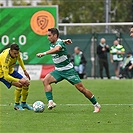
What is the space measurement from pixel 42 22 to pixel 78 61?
2.99m

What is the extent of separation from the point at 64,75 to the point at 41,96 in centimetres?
510

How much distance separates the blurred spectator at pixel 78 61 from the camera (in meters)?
31.8

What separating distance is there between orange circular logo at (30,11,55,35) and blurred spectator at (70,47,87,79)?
2.18 meters

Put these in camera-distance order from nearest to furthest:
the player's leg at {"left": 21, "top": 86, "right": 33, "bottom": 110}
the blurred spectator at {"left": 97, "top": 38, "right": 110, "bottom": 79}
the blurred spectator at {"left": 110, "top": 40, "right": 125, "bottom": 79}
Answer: the player's leg at {"left": 21, "top": 86, "right": 33, "bottom": 110}
the blurred spectator at {"left": 110, "top": 40, "right": 125, "bottom": 79}
the blurred spectator at {"left": 97, "top": 38, "right": 110, "bottom": 79}

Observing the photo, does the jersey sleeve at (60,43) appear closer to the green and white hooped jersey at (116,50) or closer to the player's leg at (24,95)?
the player's leg at (24,95)

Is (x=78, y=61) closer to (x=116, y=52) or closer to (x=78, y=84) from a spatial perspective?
(x=116, y=52)

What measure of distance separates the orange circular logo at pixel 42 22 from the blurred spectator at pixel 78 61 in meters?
2.18

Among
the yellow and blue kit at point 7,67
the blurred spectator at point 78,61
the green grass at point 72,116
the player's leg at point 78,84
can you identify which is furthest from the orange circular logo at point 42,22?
the player's leg at point 78,84

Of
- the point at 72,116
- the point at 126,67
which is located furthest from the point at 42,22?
the point at 72,116

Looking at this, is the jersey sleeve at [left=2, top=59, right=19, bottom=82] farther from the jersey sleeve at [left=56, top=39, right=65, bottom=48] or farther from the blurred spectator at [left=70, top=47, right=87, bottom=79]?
the blurred spectator at [left=70, top=47, right=87, bottom=79]

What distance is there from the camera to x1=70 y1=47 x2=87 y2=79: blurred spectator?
31.8m

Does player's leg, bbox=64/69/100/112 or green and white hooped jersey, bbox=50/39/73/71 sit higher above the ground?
green and white hooped jersey, bbox=50/39/73/71

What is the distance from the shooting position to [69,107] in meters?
16.1

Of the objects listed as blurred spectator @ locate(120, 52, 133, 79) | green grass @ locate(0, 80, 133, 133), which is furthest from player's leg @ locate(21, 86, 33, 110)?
blurred spectator @ locate(120, 52, 133, 79)
